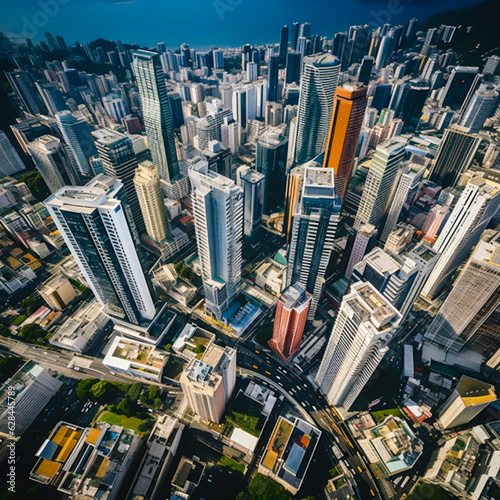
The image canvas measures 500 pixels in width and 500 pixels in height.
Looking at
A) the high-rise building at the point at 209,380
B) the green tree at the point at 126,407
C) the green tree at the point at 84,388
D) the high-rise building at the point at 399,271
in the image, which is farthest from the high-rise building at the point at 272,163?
the green tree at the point at 84,388

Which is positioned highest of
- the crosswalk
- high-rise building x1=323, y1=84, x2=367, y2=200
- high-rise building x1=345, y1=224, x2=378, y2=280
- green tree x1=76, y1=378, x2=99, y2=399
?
high-rise building x1=323, y1=84, x2=367, y2=200

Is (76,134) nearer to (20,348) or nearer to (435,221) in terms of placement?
(20,348)

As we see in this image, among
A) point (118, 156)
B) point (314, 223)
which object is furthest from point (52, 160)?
point (314, 223)

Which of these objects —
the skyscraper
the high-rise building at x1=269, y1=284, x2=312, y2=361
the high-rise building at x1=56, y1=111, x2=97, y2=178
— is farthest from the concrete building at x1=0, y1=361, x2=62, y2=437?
the high-rise building at x1=56, y1=111, x2=97, y2=178

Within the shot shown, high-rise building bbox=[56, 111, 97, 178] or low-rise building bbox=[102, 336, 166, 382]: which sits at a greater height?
high-rise building bbox=[56, 111, 97, 178]

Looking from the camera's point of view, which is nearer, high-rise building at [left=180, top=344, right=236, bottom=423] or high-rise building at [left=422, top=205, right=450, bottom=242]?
high-rise building at [left=180, top=344, right=236, bottom=423]

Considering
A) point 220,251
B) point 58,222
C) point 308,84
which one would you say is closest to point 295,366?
point 220,251

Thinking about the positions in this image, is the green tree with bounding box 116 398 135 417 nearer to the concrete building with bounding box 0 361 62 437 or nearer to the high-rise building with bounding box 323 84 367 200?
the concrete building with bounding box 0 361 62 437
